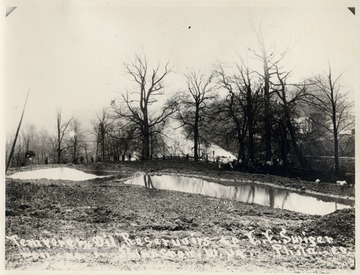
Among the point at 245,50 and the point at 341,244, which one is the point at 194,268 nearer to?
the point at 341,244

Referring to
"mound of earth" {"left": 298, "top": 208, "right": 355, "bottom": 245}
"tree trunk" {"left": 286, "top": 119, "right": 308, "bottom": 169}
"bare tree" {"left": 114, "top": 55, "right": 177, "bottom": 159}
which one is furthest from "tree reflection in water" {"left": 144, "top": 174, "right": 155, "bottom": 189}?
"mound of earth" {"left": 298, "top": 208, "right": 355, "bottom": 245}

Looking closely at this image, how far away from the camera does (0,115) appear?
548cm

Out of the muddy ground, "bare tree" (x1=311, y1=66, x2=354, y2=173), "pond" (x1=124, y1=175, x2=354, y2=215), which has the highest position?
"bare tree" (x1=311, y1=66, x2=354, y2=173)

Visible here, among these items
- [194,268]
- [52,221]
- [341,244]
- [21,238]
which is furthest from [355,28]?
[21,238]

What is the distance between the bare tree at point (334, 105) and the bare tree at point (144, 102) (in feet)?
7.44

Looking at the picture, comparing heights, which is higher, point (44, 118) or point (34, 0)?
point (34, 0)

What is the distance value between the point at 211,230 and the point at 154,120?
2256 mm

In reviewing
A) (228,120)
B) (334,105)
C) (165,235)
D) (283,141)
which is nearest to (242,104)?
(228,120)

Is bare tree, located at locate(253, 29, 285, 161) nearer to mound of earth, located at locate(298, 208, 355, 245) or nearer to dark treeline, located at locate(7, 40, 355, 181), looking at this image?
dark treeline, located at locate(7, 40, 355, 181)

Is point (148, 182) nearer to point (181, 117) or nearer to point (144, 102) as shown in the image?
point (181, 117)

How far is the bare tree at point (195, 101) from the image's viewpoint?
19.2 ft

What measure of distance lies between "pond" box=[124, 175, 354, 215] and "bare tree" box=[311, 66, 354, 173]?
607mm

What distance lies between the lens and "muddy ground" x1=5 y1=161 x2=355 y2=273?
4.95 metres

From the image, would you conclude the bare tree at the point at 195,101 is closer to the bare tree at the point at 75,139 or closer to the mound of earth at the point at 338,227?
the bare tree at the point at 75,139
